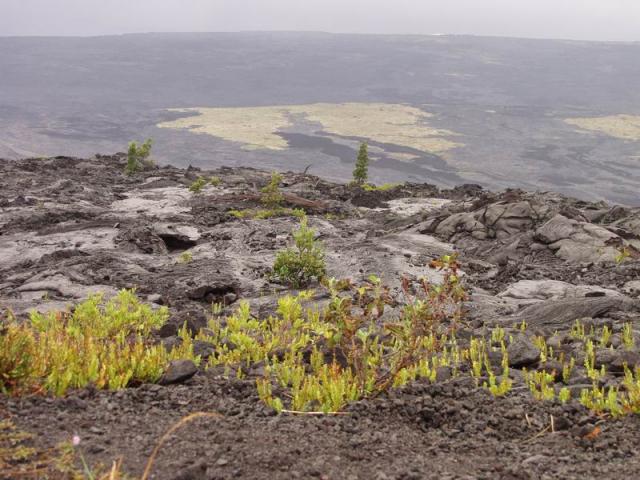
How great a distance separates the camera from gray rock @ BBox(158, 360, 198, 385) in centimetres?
541

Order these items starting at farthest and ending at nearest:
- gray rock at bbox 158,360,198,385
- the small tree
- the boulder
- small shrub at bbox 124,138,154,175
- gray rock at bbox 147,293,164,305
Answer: the small tree < small shrub at bbox 124,138,154,175 < the boulder < gray rock at bbox 147,293,164,305 < gray rock at bbox 158,360,198,385

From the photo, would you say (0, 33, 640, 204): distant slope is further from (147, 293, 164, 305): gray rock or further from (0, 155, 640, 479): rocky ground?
(147, 293, 164, 305): gray rock

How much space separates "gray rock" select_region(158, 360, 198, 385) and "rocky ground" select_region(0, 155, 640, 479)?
129mm

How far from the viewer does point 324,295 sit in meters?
10.9

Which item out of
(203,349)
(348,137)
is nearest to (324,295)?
(203,349)

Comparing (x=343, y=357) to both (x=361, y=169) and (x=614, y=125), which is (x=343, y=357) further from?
(x=614, y=125)

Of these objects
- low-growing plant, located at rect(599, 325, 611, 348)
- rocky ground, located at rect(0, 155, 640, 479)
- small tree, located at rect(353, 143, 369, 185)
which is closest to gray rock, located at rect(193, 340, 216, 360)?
rocky ground, located at rect(0, 155, 640, 479)

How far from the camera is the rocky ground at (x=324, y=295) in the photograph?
4.04m

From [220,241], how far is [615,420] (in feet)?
42.7

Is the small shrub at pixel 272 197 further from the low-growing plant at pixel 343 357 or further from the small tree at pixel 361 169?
the low-growing plant at pixel 343 357

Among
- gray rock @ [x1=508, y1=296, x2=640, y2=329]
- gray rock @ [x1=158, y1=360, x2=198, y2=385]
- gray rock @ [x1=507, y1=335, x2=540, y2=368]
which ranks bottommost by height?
gray rock @ [x1=508, y1=296, x2=640, y2=329]

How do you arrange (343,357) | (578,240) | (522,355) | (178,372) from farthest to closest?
(578,240) < (522,355) < (343,357) < (178,372)

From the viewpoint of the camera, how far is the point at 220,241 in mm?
16875

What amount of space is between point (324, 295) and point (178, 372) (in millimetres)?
5584
